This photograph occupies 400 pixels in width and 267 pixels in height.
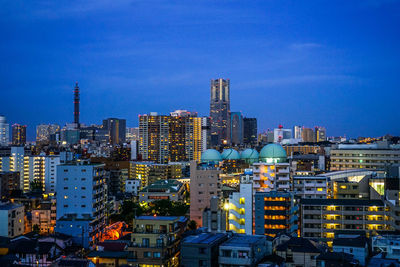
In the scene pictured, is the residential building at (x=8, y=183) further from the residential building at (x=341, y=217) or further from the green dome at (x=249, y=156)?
the green dome at (x=249, y=156)

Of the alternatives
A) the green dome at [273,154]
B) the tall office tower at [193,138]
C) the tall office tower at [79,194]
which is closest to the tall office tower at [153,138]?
the tall office tower at [193,138]

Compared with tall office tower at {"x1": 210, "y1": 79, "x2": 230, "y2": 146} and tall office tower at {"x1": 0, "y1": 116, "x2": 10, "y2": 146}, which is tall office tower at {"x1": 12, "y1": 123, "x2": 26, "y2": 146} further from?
tall office tower at {"x1": 210, "y1": 79, "x2": 230, "y2": 146}

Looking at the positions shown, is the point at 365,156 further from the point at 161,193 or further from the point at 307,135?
the point at 307,135

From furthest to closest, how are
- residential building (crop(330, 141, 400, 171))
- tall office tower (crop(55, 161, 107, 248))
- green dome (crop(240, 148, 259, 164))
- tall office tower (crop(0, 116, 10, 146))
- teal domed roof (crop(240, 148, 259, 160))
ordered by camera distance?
tall office tower (crop(0, 116, 10, 146)) → teal domed roof (crop(240, 148, 259, 160)) → green dome (crop(240, 148, 259, 164)) → residential building (crop(330, 141, 400, 171)) → tall office tower (crop(55, 161, 107, 248))

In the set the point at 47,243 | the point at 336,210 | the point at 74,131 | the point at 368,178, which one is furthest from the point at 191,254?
the point at 74,131

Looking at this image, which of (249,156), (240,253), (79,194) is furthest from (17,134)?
(240,253)

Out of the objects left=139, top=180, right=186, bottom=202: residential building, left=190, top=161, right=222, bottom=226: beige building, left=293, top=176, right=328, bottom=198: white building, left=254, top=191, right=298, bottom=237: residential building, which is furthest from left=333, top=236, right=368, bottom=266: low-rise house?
left=139, top=180, right=186, bottom=202: residential building

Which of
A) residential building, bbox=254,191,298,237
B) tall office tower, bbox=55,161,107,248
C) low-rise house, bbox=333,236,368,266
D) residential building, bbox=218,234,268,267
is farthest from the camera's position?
tall office tower, bbox=55,161,107,248
